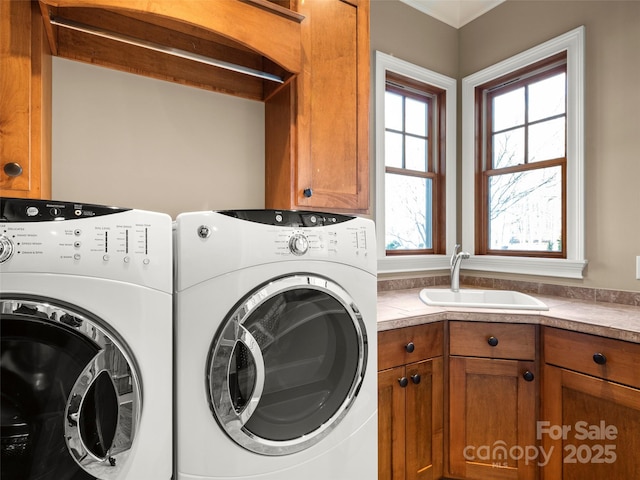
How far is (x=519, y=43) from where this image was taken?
237cm

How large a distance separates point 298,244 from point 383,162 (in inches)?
55.8

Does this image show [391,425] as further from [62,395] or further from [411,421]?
[62,395]

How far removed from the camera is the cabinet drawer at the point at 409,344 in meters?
1.54

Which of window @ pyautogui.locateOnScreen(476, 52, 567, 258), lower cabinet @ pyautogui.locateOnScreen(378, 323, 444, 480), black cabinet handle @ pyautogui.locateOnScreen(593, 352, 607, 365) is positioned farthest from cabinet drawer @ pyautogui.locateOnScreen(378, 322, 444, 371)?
window @ pyautogui.locateOnScreen(476, 52, 567, 258)

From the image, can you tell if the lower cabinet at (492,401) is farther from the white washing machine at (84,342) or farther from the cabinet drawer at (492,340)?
the white washing machine at (84,342)

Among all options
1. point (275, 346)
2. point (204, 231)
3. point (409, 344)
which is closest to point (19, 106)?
point (204, 231)

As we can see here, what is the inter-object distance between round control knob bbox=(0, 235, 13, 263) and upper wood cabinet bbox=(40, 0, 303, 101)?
2.66 feet

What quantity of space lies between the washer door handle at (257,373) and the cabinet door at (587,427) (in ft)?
4.23

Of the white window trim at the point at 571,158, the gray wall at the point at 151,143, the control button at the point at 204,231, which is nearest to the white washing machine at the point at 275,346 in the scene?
the control button at the point at 204,231

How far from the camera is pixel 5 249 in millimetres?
749

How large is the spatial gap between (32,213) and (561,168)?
256 cm

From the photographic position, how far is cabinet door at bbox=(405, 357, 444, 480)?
5.31ft

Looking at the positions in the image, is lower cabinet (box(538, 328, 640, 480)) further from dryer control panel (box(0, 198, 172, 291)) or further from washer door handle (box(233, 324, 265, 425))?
dryer control panel (box(0, 198, 172, 291))

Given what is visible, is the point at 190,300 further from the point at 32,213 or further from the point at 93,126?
the point at 93,126
